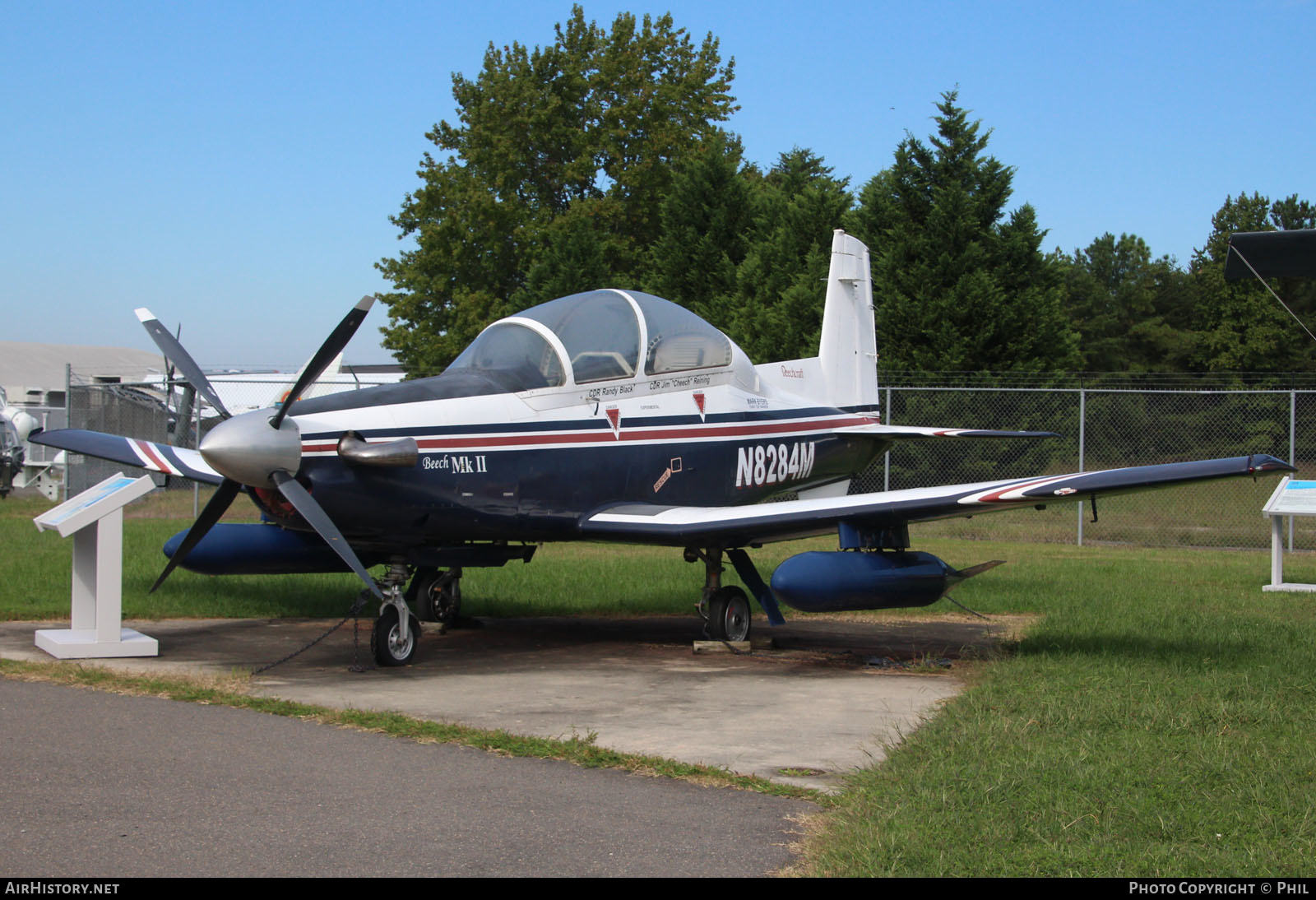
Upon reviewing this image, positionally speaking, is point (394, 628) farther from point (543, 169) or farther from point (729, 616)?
point (543, 169)

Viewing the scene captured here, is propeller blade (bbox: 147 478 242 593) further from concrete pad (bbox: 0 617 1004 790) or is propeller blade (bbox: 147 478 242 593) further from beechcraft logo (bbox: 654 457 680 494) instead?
beechcraft logo (bbox: 654 457 680 494)

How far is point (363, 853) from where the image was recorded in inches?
148

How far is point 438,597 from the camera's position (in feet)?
32.2

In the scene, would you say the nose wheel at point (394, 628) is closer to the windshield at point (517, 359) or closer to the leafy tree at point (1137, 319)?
the windshield at point (517, 359)

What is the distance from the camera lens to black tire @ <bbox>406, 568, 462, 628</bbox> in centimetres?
983

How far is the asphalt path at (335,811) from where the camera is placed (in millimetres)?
3678

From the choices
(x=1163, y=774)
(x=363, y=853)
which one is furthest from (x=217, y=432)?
(x=1163, y=774)

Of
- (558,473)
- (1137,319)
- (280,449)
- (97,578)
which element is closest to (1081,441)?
(558,473)

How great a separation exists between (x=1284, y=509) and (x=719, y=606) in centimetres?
635

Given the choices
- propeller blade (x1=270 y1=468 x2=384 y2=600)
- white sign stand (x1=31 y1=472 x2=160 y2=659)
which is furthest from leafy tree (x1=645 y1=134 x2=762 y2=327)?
propeller blade (x1=270 y1=468 x2=384 y2=600)

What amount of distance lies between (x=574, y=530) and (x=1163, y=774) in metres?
4.60

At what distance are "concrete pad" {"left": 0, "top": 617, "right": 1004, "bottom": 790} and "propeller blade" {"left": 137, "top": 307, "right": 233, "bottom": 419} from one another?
1785 mm

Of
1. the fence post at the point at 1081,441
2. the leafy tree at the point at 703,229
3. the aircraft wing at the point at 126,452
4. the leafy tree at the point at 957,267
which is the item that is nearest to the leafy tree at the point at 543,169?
the leafy tree at the point at 703,229

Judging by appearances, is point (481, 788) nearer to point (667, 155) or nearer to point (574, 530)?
point (574, 530)
